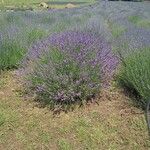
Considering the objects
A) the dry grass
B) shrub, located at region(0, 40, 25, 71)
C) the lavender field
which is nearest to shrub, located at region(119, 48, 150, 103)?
the lavender field

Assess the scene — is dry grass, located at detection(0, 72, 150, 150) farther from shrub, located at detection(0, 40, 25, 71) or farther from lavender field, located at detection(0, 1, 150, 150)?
shrub, located at detection(0, 40, 25, 71)

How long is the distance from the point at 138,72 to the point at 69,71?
85 centimetres

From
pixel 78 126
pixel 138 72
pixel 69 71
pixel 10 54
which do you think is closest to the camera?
pixel 78 126

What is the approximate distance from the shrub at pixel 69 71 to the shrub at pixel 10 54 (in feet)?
3.85

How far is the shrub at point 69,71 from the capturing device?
5078 millimetres

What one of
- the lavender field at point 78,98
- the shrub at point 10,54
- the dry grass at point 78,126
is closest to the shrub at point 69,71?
the lavender field at point 78,98

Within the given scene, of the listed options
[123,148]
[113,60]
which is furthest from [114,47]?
[123,148]

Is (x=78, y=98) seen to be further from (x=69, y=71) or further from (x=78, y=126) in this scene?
(x=78, y=126)

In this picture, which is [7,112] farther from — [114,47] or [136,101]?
[114,47]

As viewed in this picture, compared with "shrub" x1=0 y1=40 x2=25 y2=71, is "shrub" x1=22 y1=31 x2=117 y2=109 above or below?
above

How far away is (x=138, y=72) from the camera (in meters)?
5.00

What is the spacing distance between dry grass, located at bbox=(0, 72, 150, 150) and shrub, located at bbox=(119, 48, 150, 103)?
22 centimetres

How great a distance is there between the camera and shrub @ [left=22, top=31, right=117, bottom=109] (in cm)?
508

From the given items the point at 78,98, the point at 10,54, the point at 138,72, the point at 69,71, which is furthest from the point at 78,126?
the point at 10,54
